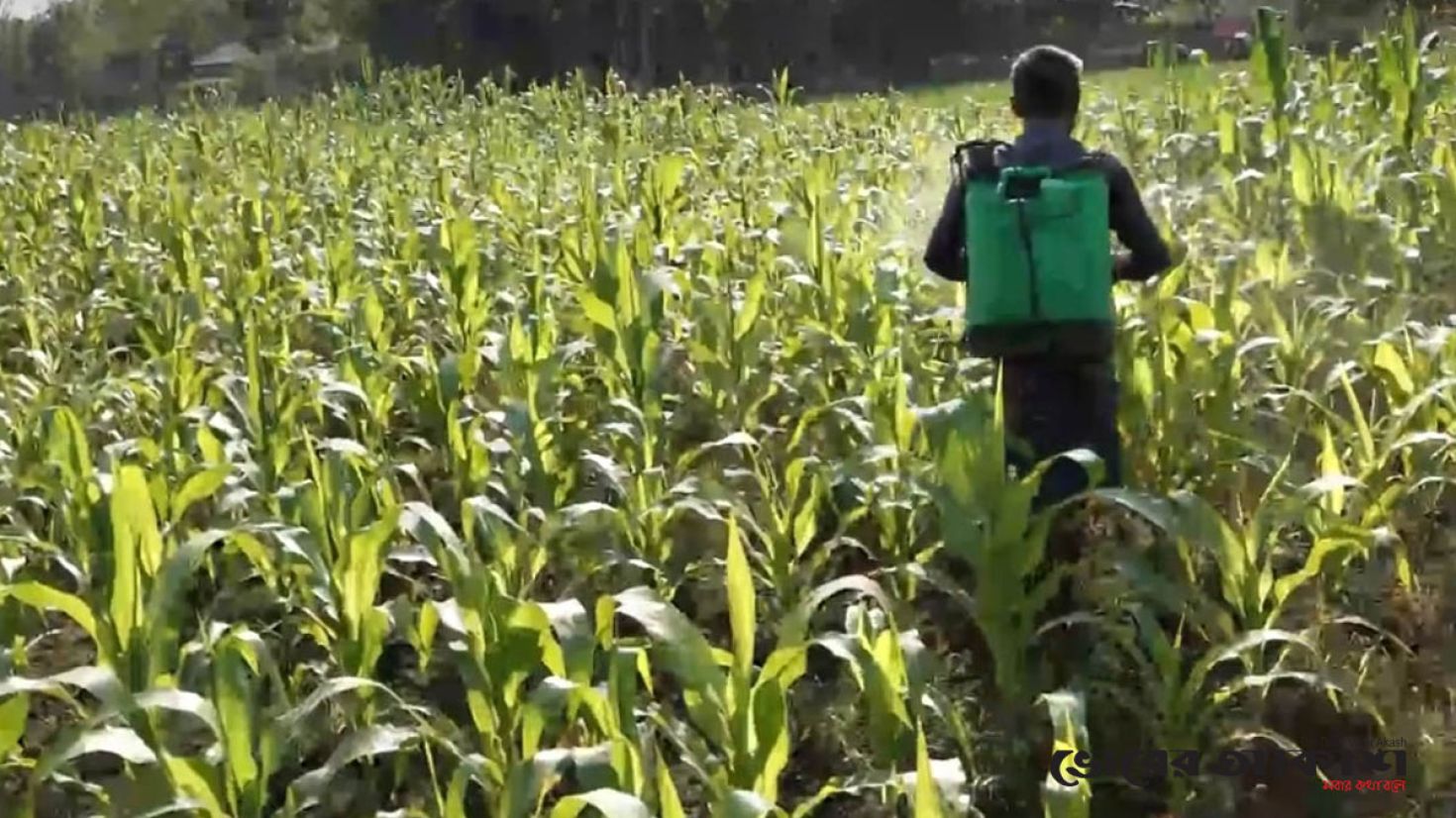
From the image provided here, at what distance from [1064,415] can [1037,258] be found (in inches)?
13.7

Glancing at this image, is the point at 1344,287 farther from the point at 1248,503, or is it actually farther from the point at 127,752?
the point at 127,752

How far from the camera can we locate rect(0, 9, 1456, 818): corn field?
6.54 feet

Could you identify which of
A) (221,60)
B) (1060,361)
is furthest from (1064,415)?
(221,60)

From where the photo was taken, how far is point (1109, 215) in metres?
2.68

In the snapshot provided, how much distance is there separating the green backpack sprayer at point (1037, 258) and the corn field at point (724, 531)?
0.61 ft

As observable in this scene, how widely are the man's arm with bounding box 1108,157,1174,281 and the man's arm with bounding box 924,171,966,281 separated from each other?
271 mm

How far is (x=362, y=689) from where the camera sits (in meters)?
2.25

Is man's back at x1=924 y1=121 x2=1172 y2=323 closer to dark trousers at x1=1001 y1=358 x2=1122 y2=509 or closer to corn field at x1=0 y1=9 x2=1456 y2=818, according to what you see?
dark trousers at x1=1001 y1=358 x2=1122 y2=509

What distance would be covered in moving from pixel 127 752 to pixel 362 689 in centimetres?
47

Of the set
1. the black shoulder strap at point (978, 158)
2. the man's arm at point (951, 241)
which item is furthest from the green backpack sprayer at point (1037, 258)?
the man's arm at point (951, 241)

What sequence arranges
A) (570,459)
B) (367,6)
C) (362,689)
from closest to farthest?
(362,689) → (570,459) → (367,6)

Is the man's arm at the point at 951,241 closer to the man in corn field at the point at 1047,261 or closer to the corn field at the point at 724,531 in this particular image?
the man in corn field at the point at 1047,261

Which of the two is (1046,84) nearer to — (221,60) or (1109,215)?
(1109,215)

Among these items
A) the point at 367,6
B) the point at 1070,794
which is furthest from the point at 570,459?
the point at 367,6
